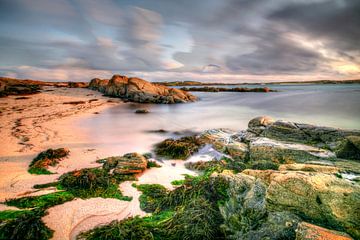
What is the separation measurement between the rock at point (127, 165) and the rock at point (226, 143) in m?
3.37

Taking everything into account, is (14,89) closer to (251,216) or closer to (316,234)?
(251,216)

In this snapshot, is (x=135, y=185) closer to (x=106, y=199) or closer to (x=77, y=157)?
(x=106, y=199)

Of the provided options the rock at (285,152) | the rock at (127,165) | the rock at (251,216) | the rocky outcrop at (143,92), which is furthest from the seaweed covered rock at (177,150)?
the rocky outcrop at (143,92)

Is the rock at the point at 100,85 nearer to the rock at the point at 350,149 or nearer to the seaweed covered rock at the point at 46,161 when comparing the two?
the seaweed covered rock at the point at 46,161

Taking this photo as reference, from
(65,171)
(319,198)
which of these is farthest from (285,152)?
(65,171)

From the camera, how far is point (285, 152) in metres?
6.32

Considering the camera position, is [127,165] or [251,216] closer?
[251,216]

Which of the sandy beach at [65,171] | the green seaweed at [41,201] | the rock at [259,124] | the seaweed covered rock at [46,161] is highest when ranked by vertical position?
the rock at [259,124]

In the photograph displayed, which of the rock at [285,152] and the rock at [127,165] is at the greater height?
the rock at [285,152]

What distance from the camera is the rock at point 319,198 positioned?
2846 mm

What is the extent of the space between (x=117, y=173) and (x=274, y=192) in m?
4.29

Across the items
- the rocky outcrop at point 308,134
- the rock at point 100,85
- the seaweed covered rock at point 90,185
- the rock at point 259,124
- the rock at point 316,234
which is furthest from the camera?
the rock at point 100,85

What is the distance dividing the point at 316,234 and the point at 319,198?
2.82 ft

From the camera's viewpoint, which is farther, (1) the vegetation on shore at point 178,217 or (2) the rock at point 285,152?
(2) the rock at point 285,152
